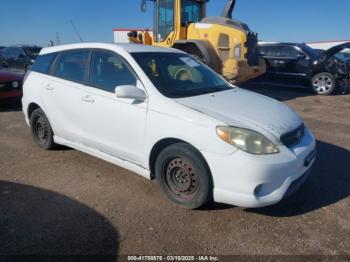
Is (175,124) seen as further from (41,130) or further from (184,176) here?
(41,130)

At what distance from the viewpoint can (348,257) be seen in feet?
8.42

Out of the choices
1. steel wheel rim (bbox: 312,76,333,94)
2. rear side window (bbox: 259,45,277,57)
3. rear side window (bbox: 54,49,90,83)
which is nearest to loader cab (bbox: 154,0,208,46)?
rear side window (bbox: 259,45,277,57)

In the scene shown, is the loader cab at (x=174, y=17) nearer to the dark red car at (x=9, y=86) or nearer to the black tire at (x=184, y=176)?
the dark red car at (x=9, y=86)

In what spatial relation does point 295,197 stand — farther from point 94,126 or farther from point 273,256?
point 94,126

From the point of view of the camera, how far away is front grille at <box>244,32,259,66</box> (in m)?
9.33

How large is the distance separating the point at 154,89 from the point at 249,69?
21.0 feet

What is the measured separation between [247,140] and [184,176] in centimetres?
79

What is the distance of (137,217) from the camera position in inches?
123


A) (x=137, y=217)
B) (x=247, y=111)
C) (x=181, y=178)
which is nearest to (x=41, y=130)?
(x=137, y=217)

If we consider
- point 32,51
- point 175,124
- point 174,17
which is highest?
point 174,17

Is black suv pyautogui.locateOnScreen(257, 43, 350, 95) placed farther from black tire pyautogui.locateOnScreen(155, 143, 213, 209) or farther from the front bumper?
black tire pyautogui.locateOnScreen(155, 143, 213, 209)

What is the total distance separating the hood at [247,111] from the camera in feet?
9.70

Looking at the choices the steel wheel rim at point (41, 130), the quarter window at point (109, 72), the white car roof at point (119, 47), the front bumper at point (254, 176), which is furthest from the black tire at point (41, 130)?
the front bumper at point (254, 176)

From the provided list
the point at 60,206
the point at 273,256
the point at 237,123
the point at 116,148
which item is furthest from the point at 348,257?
the point at 60,206
